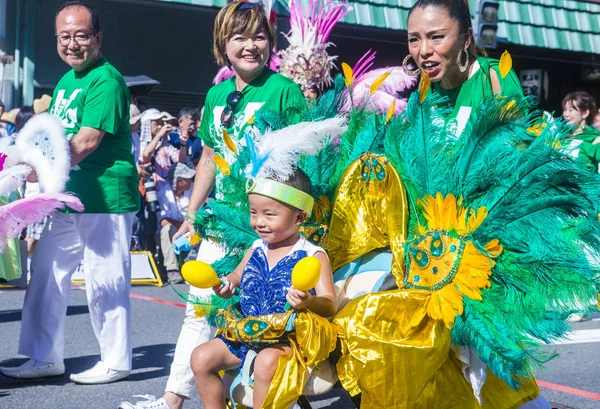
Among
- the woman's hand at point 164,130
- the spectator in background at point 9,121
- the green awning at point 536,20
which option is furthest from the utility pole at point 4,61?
the green awning at point 536,20

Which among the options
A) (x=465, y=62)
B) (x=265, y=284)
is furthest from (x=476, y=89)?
(x=265, y=284)

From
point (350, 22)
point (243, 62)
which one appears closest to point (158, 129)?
point (350, 22)

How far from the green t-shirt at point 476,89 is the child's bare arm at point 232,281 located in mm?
930

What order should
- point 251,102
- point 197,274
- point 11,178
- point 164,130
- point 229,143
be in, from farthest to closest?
1. point 164,130
2. point 11,178
3. point 251,102
4. point 229,143
5. point 197,274

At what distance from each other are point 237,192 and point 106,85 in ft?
4.70

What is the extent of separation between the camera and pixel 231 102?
409 cm

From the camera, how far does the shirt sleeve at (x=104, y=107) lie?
4578 millimetres

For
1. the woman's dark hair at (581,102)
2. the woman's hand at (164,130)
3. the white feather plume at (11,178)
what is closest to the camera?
the white feather plume at (11,178)

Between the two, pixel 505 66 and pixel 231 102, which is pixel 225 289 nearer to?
pixel 231 102

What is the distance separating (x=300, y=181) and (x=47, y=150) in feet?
5.68

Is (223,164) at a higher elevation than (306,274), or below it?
higher

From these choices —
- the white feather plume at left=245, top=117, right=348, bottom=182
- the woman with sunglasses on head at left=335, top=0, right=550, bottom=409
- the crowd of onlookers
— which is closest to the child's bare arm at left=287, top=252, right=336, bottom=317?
the woman with sunglasses on head at left=335, top=0, right=550, bottom=409

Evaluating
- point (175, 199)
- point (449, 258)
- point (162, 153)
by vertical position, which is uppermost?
point (162, 153)

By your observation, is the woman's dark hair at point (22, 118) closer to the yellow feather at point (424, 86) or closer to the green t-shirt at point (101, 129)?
the green t-shirt at point (101, 129)
